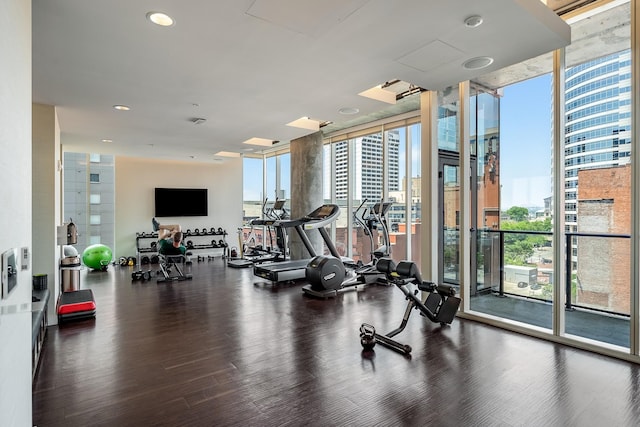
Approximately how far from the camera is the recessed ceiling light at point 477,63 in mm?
3400

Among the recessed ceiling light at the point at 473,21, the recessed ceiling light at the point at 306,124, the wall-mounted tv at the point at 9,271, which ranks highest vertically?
the recessed ceiling light at the point at 306,124

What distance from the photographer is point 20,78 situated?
168cm

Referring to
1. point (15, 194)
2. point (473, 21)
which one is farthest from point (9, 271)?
point (473, 21)

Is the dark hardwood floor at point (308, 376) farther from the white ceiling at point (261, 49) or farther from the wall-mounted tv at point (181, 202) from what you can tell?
the wall-mounted tv at point (181, 202)

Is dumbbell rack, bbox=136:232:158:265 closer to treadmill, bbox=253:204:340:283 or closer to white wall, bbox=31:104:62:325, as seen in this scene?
treadmill, bbox=253:204:340:283

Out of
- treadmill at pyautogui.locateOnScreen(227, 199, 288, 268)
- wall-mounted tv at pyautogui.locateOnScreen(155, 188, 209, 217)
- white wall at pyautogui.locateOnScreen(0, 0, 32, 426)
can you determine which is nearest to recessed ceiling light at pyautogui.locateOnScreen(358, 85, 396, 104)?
white wall at pyautogui.locateOnScreen(0, 0, 32, 426)

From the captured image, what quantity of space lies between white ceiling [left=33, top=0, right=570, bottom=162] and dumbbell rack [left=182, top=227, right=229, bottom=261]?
5249 mm

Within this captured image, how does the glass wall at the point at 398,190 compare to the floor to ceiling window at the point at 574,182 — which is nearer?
the floor to ceiling window at the point at 574,182

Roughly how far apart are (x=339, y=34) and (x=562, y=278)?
336 centimetres

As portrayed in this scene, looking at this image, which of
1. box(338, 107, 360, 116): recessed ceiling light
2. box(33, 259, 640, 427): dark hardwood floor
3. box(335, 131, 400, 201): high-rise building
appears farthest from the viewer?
box(335, 131, 400, 201): high-rise building

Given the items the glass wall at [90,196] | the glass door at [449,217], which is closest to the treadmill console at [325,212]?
the glass door at [449,217]

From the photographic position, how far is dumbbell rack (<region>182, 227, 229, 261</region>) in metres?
9.93

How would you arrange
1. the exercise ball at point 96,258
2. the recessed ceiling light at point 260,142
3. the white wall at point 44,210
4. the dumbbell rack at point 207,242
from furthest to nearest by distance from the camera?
the dumbbell rack at point 207,242
the exercise ball at point 96,258
the recessed ceiling light at point 260,142
the white wall at point 44,210

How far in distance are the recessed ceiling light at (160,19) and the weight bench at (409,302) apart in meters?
2.96
